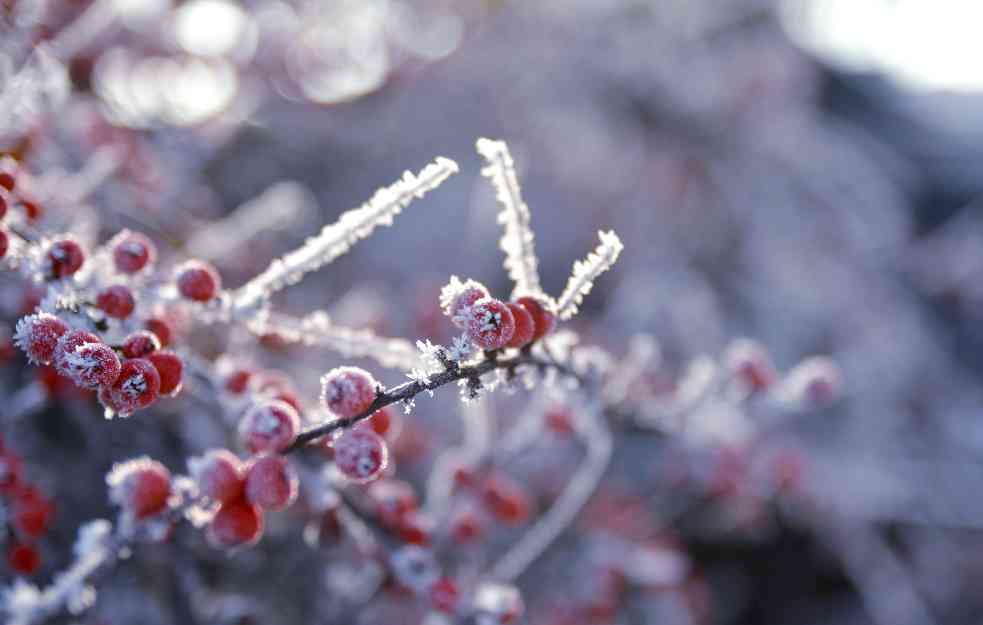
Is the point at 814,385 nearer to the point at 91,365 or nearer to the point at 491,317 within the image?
the point at 491,317

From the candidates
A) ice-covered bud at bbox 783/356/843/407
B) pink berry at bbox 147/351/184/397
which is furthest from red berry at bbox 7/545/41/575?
ice-covered bud at bbox 783/356/843/407

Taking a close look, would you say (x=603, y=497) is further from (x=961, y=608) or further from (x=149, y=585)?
(x=961, y=608)

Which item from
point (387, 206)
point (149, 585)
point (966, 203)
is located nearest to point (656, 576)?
point (149, 585)

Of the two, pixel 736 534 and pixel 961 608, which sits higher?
pixel 736 534

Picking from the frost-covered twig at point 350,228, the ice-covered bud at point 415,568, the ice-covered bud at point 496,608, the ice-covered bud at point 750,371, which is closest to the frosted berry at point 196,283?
the frost-covered twig at point 350,228

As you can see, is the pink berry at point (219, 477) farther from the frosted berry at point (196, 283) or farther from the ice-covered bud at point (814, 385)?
the ice-covered bud at point (814, 385)

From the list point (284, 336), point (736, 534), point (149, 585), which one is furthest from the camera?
point (736, 534)
